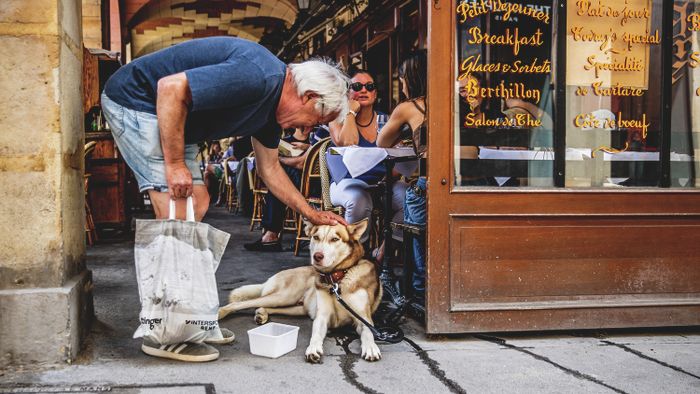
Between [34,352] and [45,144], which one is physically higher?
[45,144]

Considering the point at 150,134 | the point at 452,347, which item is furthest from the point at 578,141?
the point at 150,134

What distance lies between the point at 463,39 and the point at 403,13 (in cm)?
585

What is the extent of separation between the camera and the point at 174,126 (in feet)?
8.55

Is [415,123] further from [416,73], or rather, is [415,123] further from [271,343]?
[271,343]

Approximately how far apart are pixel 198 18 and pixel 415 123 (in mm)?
15634

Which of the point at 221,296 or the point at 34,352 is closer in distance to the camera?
the point at 34,352

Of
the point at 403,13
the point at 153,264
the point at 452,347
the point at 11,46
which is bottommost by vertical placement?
the point at 452,347

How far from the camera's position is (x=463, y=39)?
3328 mm

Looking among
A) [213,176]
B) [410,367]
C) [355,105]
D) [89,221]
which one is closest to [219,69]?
[410,367]

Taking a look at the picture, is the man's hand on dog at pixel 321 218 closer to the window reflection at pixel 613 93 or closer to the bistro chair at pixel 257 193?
the window reflection at pixel 613 93

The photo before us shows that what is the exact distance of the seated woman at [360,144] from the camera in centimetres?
477

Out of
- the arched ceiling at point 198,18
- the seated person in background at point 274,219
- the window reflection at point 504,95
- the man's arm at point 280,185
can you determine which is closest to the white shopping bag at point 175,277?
the man's arm at point 280,185

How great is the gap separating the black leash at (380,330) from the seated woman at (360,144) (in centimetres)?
105

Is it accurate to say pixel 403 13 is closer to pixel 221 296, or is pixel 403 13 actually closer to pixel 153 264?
pixel 221 296
